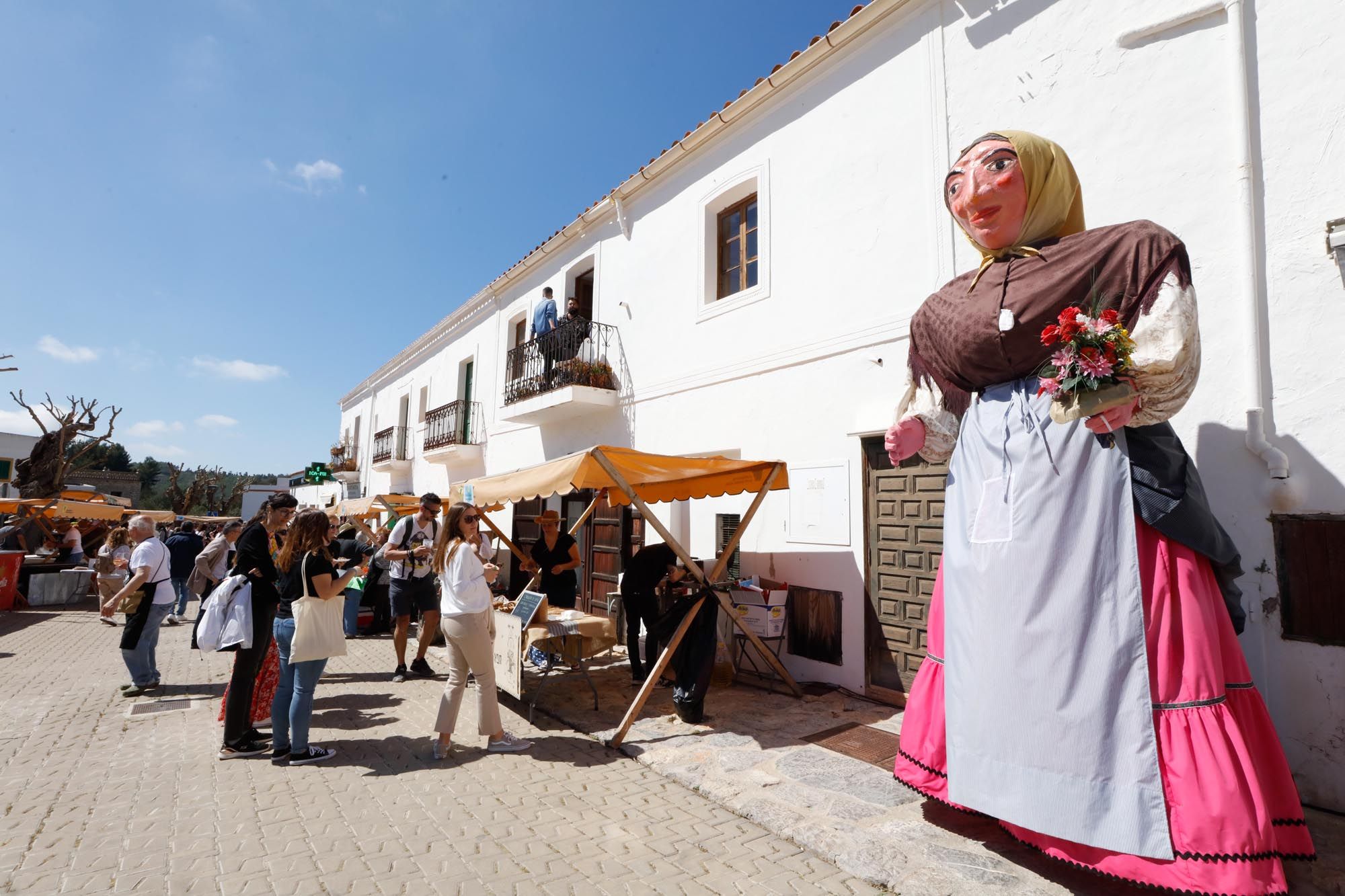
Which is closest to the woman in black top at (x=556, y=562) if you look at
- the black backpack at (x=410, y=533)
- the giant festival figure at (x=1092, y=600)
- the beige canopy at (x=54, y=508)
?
the black backpack at (x=410, y=533)

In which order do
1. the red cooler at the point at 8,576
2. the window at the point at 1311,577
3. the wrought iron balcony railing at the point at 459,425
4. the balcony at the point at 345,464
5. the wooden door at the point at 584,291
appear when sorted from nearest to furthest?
the window at the point at 1311,577 < the wooden door at the point at 584,291 < the red cooler at the point at 8,576 < the wrought iron balcony railing at the point at 459,425 < the balcony at the point at 345,464

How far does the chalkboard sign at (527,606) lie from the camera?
17.7 feet

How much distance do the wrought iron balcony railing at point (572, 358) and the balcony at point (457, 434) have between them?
10.7 feet

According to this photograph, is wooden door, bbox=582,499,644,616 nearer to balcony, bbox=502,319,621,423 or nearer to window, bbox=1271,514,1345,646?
balcony, bbox=502,319,621,423

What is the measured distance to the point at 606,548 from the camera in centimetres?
990

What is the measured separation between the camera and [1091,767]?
259 centimetres

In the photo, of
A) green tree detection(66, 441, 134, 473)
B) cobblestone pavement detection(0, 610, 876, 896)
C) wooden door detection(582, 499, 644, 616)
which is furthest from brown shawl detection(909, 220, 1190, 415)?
green tree detection(66, 441, 134, 473)

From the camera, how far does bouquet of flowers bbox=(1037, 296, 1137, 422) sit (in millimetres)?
2469

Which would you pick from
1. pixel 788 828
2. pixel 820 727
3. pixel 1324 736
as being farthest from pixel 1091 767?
pixel 820 727

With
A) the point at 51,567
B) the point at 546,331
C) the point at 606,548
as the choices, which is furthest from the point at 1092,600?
the point at 51,567

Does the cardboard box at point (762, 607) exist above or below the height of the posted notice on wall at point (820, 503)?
below

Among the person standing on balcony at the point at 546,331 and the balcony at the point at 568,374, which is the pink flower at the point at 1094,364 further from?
the person standing on balcony at the point at 546,331

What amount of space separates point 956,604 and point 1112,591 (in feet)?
2.10

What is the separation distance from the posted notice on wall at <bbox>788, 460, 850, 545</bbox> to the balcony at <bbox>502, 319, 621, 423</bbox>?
12.7 feet
